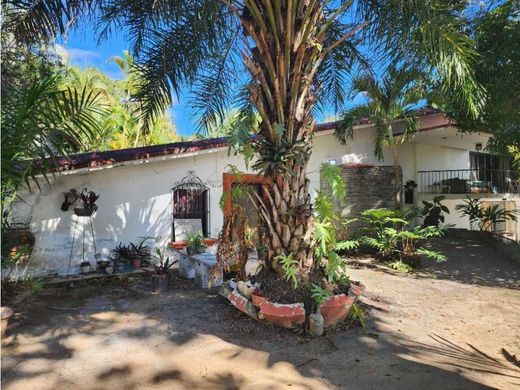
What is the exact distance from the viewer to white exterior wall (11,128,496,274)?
25.7 feet

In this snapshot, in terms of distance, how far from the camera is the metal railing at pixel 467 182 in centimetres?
1464

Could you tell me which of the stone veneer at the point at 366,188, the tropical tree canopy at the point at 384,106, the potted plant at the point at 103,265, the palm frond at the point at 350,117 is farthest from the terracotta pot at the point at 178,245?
the palm frond at the point at 350,117

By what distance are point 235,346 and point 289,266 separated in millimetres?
1219

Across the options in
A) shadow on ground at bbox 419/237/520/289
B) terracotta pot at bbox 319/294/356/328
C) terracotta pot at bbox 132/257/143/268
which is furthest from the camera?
shadow on ground at bbox 419/237/520/289

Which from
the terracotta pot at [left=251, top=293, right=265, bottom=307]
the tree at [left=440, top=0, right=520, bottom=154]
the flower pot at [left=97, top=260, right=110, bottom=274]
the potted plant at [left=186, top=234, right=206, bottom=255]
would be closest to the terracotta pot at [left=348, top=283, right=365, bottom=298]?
the terracotta pot at [left=251, top=293, right=265, bottom=307]

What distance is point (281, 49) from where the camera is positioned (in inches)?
205

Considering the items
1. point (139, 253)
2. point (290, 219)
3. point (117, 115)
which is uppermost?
point (117, 115)

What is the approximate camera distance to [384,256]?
34.3 ft

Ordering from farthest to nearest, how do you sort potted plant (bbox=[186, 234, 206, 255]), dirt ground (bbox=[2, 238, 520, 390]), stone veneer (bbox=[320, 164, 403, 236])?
stone veneer (bbox=[320, 164, 403, 236]) → potted plant (bbox=[186, 234, 206, 255]) → dirt ground (bbox=[2, 238, 520, 390])

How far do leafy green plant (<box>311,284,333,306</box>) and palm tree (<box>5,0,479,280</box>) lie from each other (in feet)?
1.26

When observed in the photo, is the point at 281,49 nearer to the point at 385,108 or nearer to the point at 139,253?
the point at 139,253

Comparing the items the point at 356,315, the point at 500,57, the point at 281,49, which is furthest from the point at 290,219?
the point at 500,57

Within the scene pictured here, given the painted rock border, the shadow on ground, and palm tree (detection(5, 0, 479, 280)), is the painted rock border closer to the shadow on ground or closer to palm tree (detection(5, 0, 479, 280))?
palm tree (detection(5, 0, 479, 280))

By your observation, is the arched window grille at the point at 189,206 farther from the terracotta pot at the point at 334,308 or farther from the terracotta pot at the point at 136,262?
the terracotta pot at the point at 334,308
